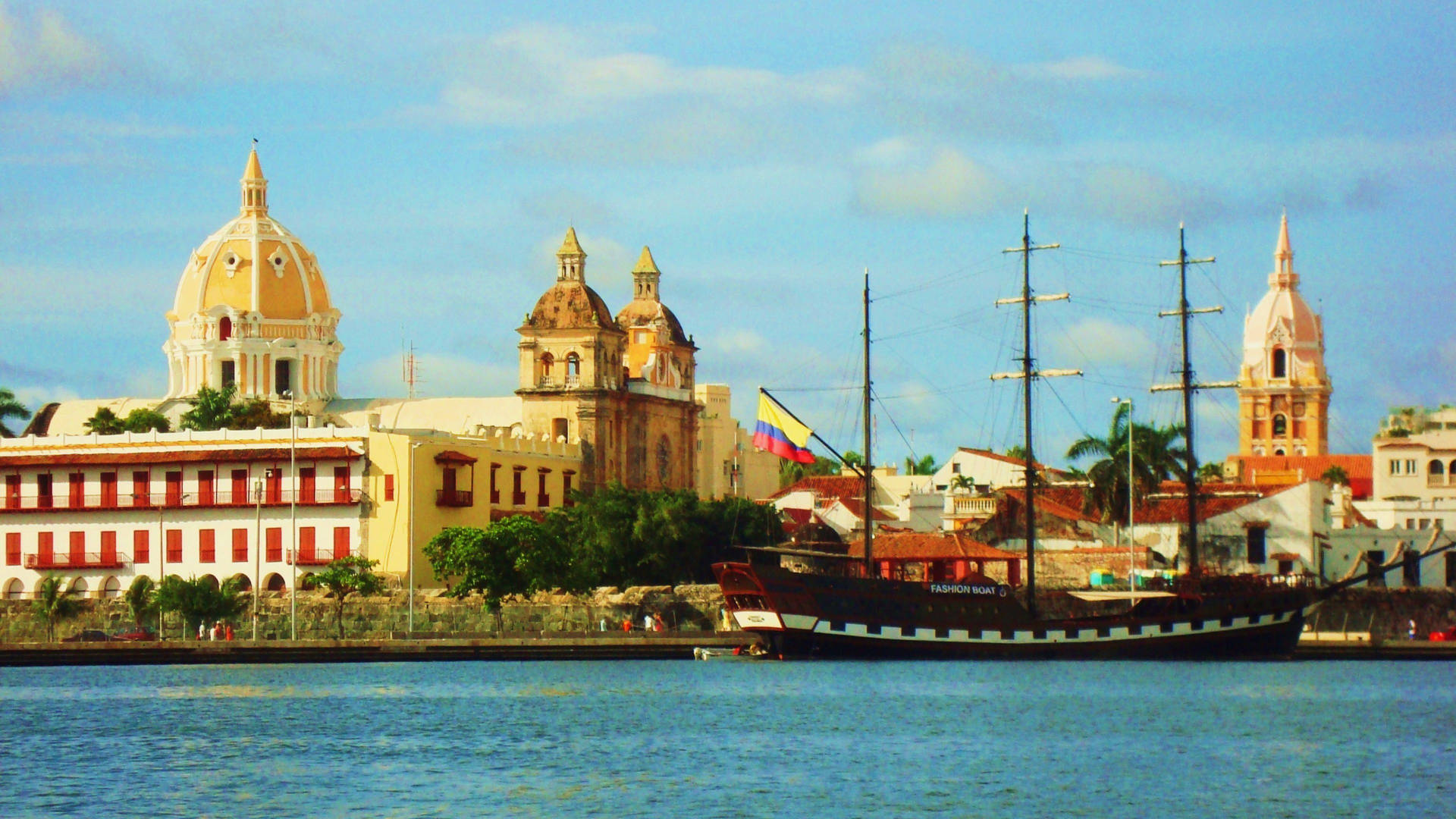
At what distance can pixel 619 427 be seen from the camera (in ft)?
367

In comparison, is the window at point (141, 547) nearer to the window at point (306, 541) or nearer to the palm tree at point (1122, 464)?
the window at point (306, 541)

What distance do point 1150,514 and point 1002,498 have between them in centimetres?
605

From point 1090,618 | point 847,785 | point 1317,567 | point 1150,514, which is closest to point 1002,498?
point 1150,514

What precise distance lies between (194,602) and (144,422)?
34556mm

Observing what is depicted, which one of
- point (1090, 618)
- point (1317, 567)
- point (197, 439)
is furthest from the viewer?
point (197, 439)

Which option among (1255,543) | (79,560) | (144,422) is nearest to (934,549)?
(1255,543)

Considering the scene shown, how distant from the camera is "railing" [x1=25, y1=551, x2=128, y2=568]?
95.1 metres

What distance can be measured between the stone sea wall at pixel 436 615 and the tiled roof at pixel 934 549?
22.7ft

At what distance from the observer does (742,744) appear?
1834 inches

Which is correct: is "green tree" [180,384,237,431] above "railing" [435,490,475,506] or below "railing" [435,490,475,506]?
above

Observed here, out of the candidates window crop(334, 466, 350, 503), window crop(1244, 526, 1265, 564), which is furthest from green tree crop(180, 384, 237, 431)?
window crop(1244, 526, 1265, 564)

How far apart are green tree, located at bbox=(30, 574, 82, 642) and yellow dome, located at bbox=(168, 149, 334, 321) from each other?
151ft

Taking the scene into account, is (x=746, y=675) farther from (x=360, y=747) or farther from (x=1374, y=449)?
(x=1374, y=449)

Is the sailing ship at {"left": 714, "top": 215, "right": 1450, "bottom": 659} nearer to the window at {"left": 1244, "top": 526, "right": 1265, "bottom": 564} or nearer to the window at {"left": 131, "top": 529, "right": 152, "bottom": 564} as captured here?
the window at {"left": 1244, "top": 526, "right": 1265, "bottom": 564}
